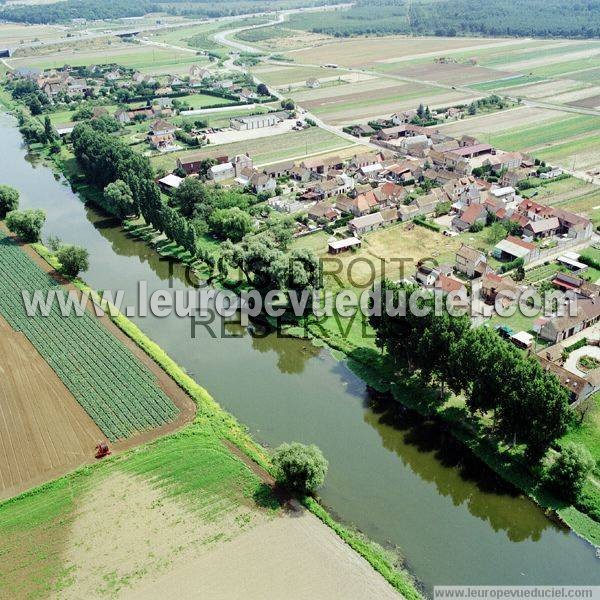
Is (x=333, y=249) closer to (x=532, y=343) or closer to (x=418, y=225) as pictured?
(x=418, y=225)

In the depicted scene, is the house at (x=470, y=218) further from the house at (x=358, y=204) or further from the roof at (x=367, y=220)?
the house at (x=358, y=204)

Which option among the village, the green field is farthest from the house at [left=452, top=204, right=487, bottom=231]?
the green field

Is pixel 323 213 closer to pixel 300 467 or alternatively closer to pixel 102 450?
pixel 102 450

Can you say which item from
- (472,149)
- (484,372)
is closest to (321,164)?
(472,149)

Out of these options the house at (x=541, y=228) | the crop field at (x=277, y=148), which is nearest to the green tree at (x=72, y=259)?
the crop field at (x=277, y=148)

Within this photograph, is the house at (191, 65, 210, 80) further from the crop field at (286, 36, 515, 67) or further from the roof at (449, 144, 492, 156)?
the roof at (449, 144, 492, 156)
